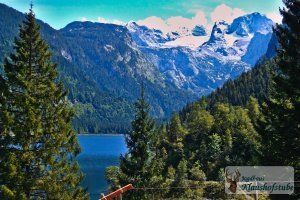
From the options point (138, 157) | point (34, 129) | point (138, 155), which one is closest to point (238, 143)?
point (138, 155)

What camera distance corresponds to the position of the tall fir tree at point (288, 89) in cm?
2894

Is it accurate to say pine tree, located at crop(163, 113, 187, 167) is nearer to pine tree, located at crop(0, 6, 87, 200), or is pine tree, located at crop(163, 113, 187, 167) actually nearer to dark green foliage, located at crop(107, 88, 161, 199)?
dark green foliage, located at crop(107, 88, 161, 199)

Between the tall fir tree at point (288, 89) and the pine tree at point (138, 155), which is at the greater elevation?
the tall fir tree at point (288, 89)

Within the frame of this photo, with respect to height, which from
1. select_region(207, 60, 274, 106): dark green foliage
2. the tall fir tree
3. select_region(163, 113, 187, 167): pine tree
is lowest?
select_region(163, 113, 187, 167): pine tree

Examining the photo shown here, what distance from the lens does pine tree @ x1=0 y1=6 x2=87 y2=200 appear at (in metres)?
29.2

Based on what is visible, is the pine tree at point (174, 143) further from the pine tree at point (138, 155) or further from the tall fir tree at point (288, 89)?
the tall fir tree at point (288, 89)

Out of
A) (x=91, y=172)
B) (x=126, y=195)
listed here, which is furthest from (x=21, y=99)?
(x=91, y=172)

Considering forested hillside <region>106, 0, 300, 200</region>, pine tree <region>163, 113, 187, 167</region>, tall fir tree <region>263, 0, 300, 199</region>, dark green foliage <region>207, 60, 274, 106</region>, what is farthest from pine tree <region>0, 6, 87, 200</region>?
dark green foliage <region>207, 60, 274, 106</region>

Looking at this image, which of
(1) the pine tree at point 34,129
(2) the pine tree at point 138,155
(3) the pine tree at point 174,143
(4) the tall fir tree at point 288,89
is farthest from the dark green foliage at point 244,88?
(1) the pine tree at point 34,129

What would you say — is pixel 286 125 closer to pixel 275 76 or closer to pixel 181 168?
pixel 275 76

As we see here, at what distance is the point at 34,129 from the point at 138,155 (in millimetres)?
21185

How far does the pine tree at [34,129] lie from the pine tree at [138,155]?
15.6m

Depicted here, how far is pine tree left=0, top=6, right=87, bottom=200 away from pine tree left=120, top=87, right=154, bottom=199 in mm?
15595

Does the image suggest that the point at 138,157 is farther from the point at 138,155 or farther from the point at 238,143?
the point at 238,143
